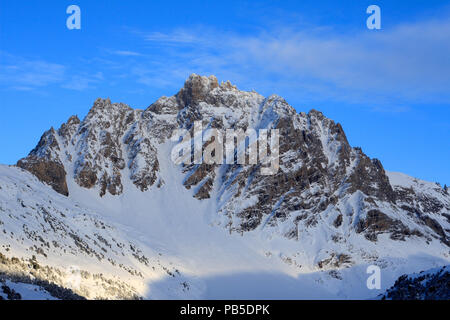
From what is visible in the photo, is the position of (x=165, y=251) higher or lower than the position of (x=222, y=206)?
lower

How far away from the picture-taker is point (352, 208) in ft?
536

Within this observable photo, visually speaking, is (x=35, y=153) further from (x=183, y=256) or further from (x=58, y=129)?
(x=183, y=256)

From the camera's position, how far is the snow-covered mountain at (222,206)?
10644 centimetres

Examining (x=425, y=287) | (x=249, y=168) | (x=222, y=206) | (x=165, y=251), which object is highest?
(x=249, y=168)

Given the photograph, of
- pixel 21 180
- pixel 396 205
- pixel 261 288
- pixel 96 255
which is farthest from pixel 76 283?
pixel 396 205

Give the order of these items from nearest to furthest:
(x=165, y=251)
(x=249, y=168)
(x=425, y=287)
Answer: (x=425, y=287) < (x=165, y=251) < (x=249, y=168)

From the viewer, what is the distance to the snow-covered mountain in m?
106

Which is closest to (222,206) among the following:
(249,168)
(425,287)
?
(249,168)

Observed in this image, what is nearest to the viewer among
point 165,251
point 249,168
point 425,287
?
point 425,287

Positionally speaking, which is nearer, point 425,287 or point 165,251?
point 425,287

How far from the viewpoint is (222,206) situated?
151000mm

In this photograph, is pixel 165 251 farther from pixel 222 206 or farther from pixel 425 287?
pixel 425 287

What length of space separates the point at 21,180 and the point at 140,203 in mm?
41159

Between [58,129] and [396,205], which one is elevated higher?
[58,129]
